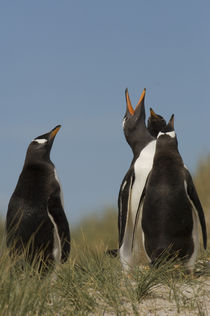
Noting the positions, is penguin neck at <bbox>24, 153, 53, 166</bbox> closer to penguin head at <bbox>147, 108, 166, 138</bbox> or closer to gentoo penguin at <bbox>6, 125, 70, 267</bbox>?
gentoo penguin at <bbox>6, 125, 70, 267</bbox>

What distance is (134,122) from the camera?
276 inches

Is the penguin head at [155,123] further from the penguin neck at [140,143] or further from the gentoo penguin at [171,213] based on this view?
the gentoo penguin at [171,213]

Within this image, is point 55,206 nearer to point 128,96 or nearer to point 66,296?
point 66,296

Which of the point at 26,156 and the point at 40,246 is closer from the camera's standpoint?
the point at 40,246

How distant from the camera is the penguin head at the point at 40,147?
6.27 m

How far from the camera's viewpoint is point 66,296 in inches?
184

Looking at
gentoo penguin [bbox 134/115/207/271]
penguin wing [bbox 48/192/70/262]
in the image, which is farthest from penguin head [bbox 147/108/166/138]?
penguin wing [bbox 48/192/70/262]

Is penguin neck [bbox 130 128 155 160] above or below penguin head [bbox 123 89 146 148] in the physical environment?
below

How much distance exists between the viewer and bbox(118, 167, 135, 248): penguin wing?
20.9 feet

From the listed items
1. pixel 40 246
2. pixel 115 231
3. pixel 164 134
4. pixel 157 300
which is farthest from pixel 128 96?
pixel 115 231

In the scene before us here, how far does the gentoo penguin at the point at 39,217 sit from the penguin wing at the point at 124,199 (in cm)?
72

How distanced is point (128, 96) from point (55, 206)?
6.90 feet

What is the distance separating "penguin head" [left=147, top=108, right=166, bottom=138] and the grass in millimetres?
2029

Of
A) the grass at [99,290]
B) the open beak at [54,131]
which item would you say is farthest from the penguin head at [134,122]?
the grass at [99,290]
